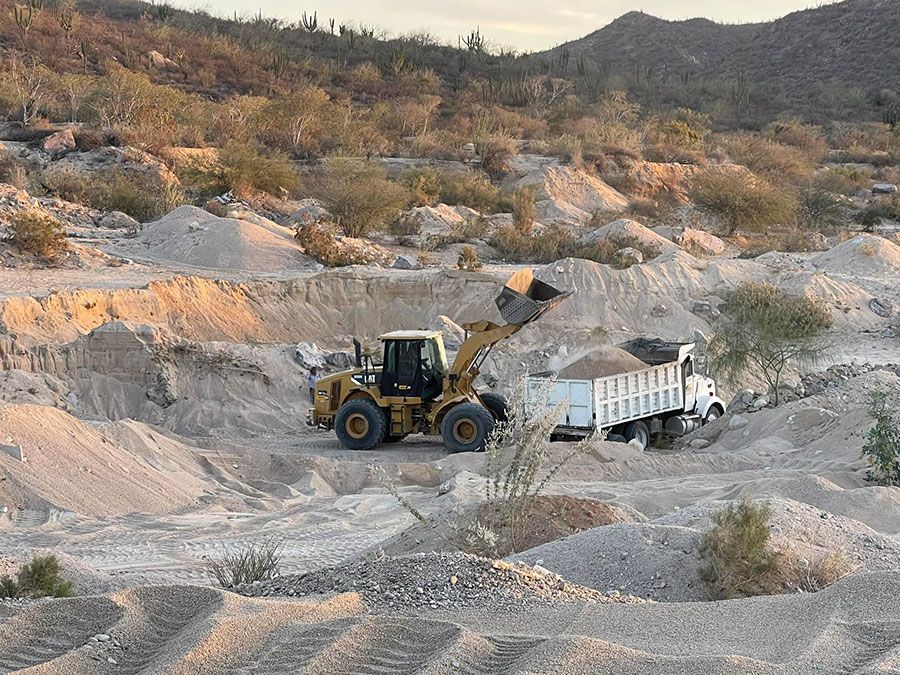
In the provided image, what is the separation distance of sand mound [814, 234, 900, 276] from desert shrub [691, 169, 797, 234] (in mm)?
5418

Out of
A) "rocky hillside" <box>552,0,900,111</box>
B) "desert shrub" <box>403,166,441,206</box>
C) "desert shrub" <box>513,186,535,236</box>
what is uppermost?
"rocky hillside" <box>552,0,900,111</box>

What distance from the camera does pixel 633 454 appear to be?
17.1m

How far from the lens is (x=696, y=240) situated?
35469 millimetres

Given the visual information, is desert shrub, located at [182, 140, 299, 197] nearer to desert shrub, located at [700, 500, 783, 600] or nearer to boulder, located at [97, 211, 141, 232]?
boulder, located at [97, 211, 141, 232]

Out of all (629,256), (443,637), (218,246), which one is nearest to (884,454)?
(443,637)

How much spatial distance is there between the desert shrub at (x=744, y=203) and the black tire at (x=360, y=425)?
935 inches

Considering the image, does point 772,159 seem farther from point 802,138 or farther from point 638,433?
point 638,433

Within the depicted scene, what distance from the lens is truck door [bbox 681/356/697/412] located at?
63.3 feet

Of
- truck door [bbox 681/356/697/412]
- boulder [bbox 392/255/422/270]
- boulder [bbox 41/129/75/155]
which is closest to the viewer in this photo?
truck door [bbox 681/356/697/412]

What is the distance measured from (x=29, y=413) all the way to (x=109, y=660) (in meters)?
9.37

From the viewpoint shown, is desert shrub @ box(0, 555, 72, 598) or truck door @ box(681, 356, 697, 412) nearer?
desert shrub @ box(0, 555, 72, 598)

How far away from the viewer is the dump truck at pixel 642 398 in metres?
17.3

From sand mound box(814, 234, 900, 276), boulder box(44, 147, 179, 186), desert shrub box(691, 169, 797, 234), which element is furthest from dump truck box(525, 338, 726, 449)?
boulder box(44, 147, 179, 186)

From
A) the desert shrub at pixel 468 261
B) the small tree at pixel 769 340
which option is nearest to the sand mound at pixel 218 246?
the desert shrub at pixel 468 261
